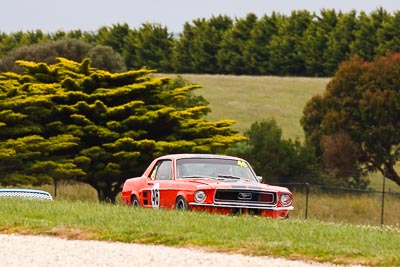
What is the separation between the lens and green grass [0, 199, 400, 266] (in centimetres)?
1288

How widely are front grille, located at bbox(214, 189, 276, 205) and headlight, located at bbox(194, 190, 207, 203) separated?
0.22 metres

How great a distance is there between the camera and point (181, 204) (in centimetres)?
1894

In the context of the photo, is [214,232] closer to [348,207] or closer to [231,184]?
[231,184]

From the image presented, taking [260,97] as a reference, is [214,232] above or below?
above

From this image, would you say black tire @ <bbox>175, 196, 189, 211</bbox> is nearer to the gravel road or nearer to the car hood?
the car hood

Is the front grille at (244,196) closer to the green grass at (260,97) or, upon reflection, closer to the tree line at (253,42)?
the green grass at (260,97)

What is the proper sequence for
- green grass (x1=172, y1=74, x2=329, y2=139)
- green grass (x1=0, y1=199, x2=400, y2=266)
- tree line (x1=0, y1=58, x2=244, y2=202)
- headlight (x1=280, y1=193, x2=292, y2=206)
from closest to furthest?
green grass (x1=0, y1=199, x2=400, y2=266) → headlight (x1=280, y1=193, x2=292, y2=206) → tree line (x1=0, y1=58, x2=244, y2=202) → green grass (x1=172, y1=74, x2=329, y2=139)

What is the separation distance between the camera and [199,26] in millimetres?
95688

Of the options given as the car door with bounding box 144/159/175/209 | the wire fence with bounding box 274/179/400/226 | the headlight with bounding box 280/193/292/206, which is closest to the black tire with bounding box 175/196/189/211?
the car door with bounding box 144/159/175/209

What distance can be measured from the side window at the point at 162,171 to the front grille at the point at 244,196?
4.67 ft

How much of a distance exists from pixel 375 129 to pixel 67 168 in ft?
70.1

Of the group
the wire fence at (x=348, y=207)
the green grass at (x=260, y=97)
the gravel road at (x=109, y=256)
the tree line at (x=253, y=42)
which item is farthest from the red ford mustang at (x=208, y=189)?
the tree line at (x=253, y=42)

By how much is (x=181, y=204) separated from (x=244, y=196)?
42.4 inches

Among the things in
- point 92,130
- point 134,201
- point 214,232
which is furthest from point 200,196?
point 92,130
